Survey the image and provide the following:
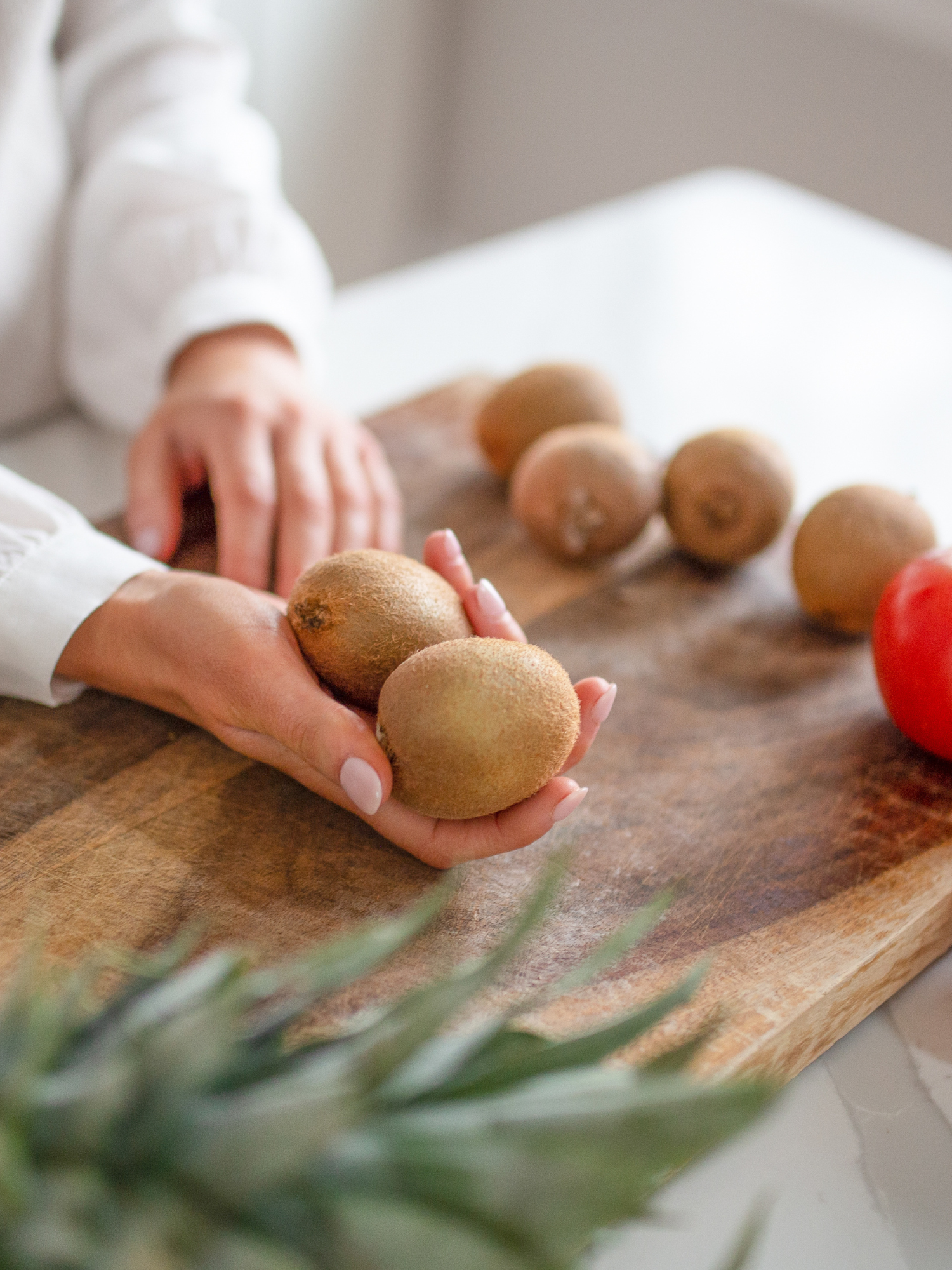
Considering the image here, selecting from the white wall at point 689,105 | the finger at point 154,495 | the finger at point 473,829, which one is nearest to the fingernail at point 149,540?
the finger at point 154,495

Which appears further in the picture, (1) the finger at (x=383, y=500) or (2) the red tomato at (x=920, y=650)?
(1) the finger at (x=383, y=500)

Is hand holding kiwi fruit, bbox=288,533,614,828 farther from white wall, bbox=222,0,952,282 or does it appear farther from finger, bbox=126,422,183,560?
white wall, bbox=222,0,952,282

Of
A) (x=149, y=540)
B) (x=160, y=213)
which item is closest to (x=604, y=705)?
(x=149, y=540)

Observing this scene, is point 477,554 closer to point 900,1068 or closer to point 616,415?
point 616,415

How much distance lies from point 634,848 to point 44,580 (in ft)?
1.23

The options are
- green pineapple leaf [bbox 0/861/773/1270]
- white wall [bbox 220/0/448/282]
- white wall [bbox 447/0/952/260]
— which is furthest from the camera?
white wall [bbox 220/0/448/282]

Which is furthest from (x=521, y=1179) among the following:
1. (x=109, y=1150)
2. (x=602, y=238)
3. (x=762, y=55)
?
(x=762, y=55)

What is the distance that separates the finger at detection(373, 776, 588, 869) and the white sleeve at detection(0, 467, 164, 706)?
229 millimetres

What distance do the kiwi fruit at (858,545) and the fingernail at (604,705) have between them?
282mm

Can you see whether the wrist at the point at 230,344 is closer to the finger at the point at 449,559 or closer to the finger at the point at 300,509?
the finger at the point at 300,509

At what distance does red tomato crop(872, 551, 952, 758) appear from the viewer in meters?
0.70

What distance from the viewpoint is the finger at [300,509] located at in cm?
81

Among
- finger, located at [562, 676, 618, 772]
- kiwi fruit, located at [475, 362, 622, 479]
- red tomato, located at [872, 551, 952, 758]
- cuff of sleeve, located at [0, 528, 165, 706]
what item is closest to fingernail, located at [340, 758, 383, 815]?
finger, located at [562, 676, 618, 772]

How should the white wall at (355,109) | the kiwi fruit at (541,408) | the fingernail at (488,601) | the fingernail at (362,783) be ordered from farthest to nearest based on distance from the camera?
1. the white wall at (355,109)
2. the kiwi fruit at (541,408)
3. the fingernail at (488,601)
4. the fingernail at (362,783)
